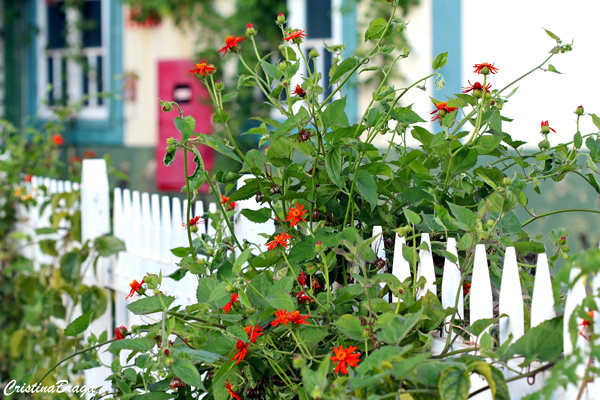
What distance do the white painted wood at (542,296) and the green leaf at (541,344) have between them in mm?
76

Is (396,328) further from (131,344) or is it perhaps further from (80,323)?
(80,323)

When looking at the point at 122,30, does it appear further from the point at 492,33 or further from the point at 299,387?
the point at 299,387

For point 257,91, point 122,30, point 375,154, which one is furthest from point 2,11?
point 375,154

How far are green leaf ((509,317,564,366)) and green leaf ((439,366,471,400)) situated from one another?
0.10 metres

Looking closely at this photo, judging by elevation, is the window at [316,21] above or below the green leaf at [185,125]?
above

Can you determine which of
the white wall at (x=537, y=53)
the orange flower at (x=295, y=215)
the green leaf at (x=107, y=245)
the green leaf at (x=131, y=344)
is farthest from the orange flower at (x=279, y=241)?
the white wall at (x=537, y=53)

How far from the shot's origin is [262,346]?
0.92 meters

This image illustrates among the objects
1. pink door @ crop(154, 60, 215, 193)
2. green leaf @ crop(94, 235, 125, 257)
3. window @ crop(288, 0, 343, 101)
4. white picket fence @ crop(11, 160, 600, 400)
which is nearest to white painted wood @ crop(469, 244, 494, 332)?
white picket fence @ crop(11, 160, 600, 400)

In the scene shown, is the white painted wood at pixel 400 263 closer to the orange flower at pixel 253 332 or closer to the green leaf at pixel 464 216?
the green leaf at pixel 464 216

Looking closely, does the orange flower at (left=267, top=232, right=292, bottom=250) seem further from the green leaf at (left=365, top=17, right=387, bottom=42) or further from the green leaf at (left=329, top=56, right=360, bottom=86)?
the green leaf at (left=365, top=17, right=387, bottom=42)

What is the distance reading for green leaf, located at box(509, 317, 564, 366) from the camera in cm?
78

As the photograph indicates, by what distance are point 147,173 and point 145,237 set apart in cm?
414

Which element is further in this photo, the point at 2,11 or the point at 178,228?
the point at 2,11

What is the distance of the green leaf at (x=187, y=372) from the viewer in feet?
2.59
